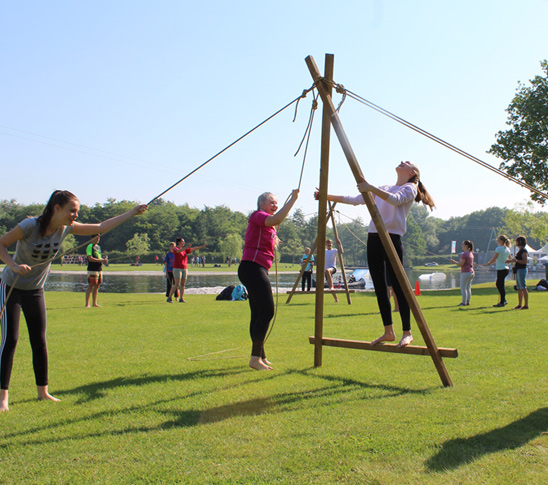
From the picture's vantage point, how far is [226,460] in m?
3.13

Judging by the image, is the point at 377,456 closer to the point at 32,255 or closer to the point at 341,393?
the point at 341,393

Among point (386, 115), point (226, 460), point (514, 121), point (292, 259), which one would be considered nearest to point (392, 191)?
point (386, 115)

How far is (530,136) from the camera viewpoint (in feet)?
83.3

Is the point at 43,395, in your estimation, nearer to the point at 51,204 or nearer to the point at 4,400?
the point at 4,400

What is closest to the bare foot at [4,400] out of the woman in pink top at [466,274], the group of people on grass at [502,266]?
the group of people on grass at [502,266]

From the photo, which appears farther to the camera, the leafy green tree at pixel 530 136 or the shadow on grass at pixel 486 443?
the leafy green tree at pixel 530 136

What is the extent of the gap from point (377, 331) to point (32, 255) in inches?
238

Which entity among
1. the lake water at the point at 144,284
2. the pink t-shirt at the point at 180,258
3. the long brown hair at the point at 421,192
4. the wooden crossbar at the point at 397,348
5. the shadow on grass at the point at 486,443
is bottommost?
the lake water at the point at 144,284

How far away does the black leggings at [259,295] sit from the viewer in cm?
563

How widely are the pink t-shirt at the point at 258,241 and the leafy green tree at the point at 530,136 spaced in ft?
75.8

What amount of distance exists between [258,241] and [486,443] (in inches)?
127

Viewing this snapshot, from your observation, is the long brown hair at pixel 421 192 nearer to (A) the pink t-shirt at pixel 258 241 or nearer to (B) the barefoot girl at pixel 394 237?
(B) the barefoot girl at pixel 394 237

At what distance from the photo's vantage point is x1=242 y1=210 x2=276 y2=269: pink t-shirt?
5637 millimetres

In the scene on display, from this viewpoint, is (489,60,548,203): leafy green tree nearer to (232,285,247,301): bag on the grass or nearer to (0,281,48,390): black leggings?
(232,285,247,301): bag on the grass
